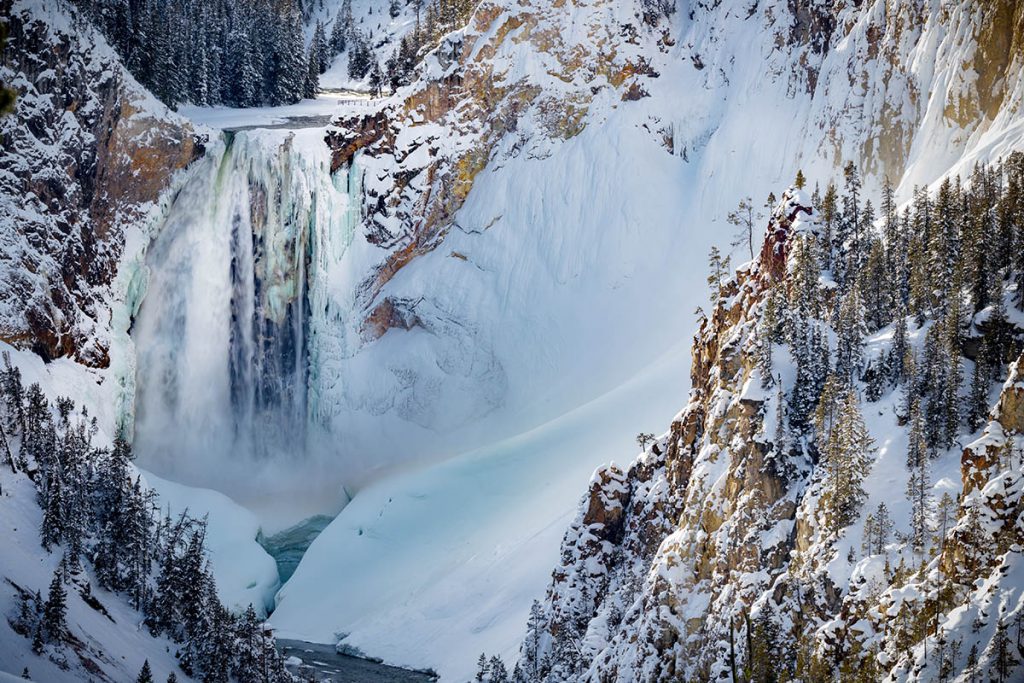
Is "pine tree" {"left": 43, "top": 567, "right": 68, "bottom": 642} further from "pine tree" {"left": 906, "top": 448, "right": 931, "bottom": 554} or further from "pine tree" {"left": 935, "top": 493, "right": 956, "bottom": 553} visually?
"pine tree" {"left": 935, "top": 493, "right": 956, "bottom": 553}

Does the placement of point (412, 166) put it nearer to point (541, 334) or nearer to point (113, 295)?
point (541, 334)

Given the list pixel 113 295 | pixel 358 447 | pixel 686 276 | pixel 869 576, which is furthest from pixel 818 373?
pixel 113 295

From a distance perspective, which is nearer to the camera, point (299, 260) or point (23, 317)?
point (23, 317)

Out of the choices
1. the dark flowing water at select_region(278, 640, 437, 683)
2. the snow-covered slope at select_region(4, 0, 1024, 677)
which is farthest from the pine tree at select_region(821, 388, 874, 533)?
the snow-covered slope at select_region(4, 0, 1024, 677)

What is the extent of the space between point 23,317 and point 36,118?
1541 cm

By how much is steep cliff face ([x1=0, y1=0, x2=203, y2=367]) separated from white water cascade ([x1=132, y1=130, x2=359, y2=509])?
3798 millimetres

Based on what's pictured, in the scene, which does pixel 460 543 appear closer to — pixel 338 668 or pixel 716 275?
pixel 338 668

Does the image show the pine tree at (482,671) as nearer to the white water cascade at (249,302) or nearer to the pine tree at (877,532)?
the pine tree at (877,532)

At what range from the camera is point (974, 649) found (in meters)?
29.0

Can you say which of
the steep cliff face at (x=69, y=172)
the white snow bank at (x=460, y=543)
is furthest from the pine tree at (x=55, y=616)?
the steep cliff face at (x=69, y=172)

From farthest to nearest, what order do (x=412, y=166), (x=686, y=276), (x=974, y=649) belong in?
1. (x=412, y=166)
2. (x=686, y=276)
3. (x=974, y=649)

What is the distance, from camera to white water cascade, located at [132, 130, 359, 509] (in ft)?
281

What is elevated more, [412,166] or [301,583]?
[412,166]

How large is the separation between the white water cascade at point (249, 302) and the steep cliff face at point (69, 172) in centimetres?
380
